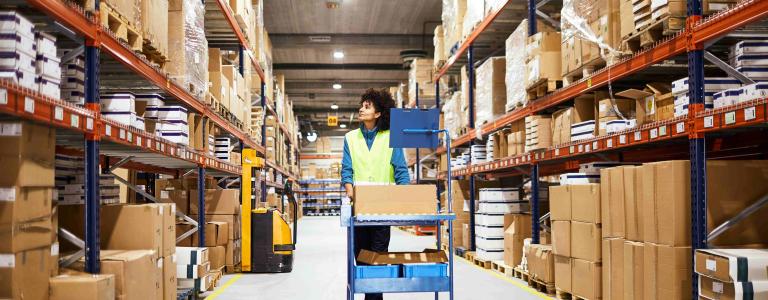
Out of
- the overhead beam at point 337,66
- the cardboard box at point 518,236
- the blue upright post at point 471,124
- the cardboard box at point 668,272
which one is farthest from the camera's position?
the overhead beam at point 337,66

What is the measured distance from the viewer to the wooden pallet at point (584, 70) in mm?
6436

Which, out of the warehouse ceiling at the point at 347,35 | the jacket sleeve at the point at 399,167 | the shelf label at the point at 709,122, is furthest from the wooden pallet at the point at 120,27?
the warehouse ceiling at the point at 347,35

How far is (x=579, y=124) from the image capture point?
6.91m

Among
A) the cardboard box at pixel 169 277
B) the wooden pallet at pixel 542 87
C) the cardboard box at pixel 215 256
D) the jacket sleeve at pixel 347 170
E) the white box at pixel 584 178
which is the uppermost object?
the wooden pallet at pixel 542 87

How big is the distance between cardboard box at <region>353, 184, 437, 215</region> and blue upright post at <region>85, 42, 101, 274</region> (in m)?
1.71

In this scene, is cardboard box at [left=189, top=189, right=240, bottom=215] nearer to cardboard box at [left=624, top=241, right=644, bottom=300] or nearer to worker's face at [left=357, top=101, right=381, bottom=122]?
worker's face at [left=357, top=101, right=381, bottom=122]

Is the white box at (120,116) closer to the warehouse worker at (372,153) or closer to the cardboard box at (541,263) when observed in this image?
the warehouse worker at (372,153)

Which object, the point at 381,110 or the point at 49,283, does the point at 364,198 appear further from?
the point at 49,283

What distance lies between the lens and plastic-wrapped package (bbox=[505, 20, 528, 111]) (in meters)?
8.39

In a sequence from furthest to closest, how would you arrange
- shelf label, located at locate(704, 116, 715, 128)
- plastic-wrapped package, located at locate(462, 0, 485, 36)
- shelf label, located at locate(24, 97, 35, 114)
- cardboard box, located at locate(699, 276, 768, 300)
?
plastic-wrapped package, located at locate(462, 0, 485, 36)
shelf label, located at locate(704, 116, 715, 128)
cardboard box, located at locate(699, 276, 768, 300)
shelf label, located at locate(24, 97, 35, 114)

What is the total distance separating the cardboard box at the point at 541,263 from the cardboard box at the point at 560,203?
49 centimetres

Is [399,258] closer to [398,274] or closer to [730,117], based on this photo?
[398,274]

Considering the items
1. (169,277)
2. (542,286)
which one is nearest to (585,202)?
(542,286)

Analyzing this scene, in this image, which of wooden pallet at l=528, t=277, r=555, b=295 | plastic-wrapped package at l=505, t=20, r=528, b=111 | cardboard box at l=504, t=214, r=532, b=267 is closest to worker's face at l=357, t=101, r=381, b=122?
wooden pallet at l=528, t=277, r=555, b=295
